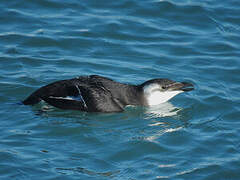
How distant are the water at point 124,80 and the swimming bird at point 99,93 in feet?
0.54

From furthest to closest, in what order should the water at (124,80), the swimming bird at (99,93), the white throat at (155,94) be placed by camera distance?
the white throat at (155,94)
the swimming bird at (99,93)
the water at (124,80)

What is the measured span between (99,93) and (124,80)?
1581mm

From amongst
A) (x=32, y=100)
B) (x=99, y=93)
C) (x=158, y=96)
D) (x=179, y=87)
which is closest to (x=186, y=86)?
(x=179, y=87)

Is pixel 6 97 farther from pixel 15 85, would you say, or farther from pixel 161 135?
pixel 161 135

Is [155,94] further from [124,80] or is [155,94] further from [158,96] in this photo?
[124,80]

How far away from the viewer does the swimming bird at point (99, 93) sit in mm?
9406

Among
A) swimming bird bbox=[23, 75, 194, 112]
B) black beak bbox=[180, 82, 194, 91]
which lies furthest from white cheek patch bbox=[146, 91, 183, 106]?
black beak bbox=[180, 82, 194, 91]

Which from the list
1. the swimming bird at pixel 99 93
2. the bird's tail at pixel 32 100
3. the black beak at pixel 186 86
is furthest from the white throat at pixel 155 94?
the bird's tail at pixel 32 100

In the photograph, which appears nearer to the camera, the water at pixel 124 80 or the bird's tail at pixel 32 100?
the water at pixel 124 80

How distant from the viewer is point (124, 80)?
10977mm

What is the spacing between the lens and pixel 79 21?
43.0 feet

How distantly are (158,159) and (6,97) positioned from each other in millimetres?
3177

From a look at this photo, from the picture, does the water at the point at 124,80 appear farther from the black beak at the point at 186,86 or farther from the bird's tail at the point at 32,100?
the black beak at the point at 186,86

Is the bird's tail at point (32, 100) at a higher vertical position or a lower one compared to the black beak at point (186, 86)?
lower
